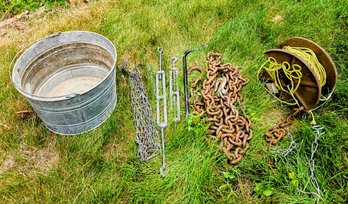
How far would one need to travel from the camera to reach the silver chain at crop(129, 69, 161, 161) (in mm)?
2830

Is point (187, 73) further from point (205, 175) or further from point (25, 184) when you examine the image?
point (25, 184)

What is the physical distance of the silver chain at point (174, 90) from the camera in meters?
3.09

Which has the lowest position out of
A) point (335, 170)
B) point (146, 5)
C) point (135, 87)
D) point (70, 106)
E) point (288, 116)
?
point (335, 170)

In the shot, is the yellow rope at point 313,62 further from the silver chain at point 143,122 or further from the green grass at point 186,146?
the silver chain at point 143,122

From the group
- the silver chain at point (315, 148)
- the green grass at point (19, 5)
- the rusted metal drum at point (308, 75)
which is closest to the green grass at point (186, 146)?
the silver chain at point (315, 148)

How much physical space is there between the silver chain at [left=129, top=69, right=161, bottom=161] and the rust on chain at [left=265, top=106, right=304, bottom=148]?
107 cm

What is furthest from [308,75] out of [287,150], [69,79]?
[69,79]

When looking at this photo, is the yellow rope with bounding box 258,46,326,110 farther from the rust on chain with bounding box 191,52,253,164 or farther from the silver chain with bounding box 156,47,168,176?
the silver chain with bounding box 156,47,168,176

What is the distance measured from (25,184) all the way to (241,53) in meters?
2.68

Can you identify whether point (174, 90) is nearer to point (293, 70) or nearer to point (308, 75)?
point (293, 70)

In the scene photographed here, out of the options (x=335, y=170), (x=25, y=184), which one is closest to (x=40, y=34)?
(x=25, y=184)

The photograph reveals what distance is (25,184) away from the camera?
8.52 ft

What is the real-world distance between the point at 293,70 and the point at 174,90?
125 centimetres

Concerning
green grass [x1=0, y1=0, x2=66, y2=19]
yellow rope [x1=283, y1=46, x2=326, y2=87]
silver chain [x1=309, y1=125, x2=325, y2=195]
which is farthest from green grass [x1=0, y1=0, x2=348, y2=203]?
green grass [x1=0, y1=0, x2=66, y2=19]
